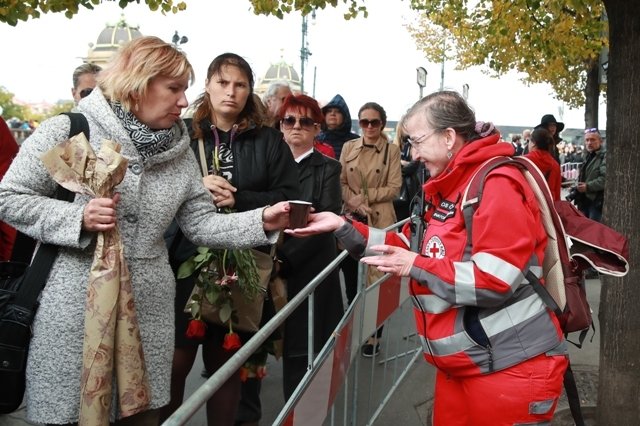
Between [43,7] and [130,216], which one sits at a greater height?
[43,7]

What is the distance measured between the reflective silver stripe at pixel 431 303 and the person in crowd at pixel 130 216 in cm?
59

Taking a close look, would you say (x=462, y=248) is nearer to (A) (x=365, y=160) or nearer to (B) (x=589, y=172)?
(A) (x=365, y=160)

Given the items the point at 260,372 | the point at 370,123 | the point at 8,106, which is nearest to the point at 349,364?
the point at 260,372

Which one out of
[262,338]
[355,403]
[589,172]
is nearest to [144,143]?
[262,338]

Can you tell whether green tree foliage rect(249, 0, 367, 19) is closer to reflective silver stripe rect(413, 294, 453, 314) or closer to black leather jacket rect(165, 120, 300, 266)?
black leather jacket rect(165, 120, 300, 266)

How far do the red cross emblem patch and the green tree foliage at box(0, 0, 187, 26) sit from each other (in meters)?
3.82

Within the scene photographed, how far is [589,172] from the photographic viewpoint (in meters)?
9.14

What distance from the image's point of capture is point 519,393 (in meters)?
2.30

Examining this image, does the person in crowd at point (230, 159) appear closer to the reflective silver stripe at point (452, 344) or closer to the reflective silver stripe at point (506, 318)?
the reflective silver stripe at point (452, 344)

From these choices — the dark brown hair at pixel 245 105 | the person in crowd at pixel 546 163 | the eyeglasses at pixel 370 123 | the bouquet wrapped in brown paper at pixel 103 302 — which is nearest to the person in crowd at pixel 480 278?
the bouquet wrapped in brown paper at pixel 103 302

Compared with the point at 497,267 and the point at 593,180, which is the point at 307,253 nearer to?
the point at 497,267

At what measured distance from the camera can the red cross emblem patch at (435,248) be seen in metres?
2.33

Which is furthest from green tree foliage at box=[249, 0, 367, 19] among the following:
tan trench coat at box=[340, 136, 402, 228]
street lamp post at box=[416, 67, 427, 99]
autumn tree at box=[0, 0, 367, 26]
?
street lamp post at box=[416, 67, 427, 99]

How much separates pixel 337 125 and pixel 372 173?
74 centimetres
